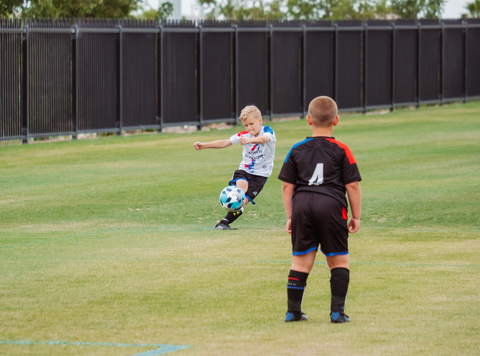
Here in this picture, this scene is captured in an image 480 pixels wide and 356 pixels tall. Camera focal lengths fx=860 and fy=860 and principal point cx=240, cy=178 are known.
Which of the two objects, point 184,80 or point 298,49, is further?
point 298,49

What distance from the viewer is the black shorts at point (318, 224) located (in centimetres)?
544

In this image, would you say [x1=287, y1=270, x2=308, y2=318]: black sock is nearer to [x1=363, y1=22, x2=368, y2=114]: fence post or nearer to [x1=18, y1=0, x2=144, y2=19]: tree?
[x1=18, y1=0, x2=144, y2=19]: tree

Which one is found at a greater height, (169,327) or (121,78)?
(121,78)

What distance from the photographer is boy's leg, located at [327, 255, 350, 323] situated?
5.47 metres

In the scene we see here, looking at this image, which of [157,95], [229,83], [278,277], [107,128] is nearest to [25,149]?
[107,128]

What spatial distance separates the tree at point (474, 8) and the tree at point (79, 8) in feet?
52.4

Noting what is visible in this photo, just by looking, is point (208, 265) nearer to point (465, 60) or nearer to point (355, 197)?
point (355, 197)

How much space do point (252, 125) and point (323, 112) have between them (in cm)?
437

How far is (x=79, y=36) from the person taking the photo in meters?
21.0

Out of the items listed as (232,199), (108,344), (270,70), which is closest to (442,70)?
(270,70)

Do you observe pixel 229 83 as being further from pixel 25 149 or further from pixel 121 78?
pixel 25 149

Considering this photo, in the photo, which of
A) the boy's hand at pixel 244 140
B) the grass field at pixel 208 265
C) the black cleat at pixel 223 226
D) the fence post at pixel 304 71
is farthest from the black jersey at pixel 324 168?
the fence post at pixel 304 71

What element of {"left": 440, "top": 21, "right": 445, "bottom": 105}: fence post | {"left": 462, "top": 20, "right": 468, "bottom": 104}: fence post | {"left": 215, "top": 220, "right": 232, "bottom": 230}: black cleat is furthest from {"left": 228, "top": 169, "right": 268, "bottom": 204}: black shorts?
{"left": 462, "top": 20, "right": 468, "bottom": 104}: fence post

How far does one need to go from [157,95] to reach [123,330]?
58.8 feet
